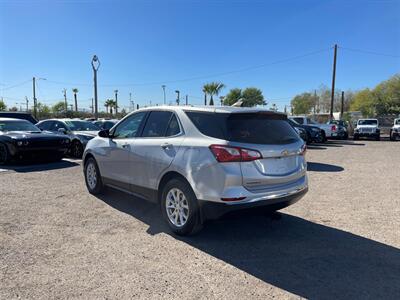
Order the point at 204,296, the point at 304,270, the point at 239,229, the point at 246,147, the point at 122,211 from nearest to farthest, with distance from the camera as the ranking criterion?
the point at 204,296 < the point at 304,270 < the point at 246,147 < the point at 239,229 < the point at 122,211

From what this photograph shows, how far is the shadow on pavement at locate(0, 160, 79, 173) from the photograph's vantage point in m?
9.60

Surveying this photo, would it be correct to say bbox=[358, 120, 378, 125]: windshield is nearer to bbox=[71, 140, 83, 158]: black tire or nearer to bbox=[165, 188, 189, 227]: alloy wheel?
bbox=[71, 140, 83, 158]: black tire

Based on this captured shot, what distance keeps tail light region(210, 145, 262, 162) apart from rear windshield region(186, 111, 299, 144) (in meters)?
0.13

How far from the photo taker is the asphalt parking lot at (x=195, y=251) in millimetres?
3130

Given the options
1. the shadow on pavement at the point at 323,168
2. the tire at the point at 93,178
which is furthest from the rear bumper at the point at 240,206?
the shadow on pavement at the point at 323,168

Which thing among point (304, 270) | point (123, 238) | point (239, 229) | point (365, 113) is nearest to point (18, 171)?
point (123, 238)

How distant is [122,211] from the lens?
218 inches

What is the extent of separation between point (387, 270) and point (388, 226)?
5.13 feet

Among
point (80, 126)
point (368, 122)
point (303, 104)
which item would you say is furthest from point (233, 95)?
point (80, 126)

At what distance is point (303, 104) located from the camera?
9156 cm

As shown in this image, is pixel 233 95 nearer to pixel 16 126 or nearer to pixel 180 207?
pixel 16 126

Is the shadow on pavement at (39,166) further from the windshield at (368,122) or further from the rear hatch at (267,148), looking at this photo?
the windshield at (368,122)

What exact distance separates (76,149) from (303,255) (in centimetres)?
1033

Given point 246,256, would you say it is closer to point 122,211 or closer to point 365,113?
point 122,211
